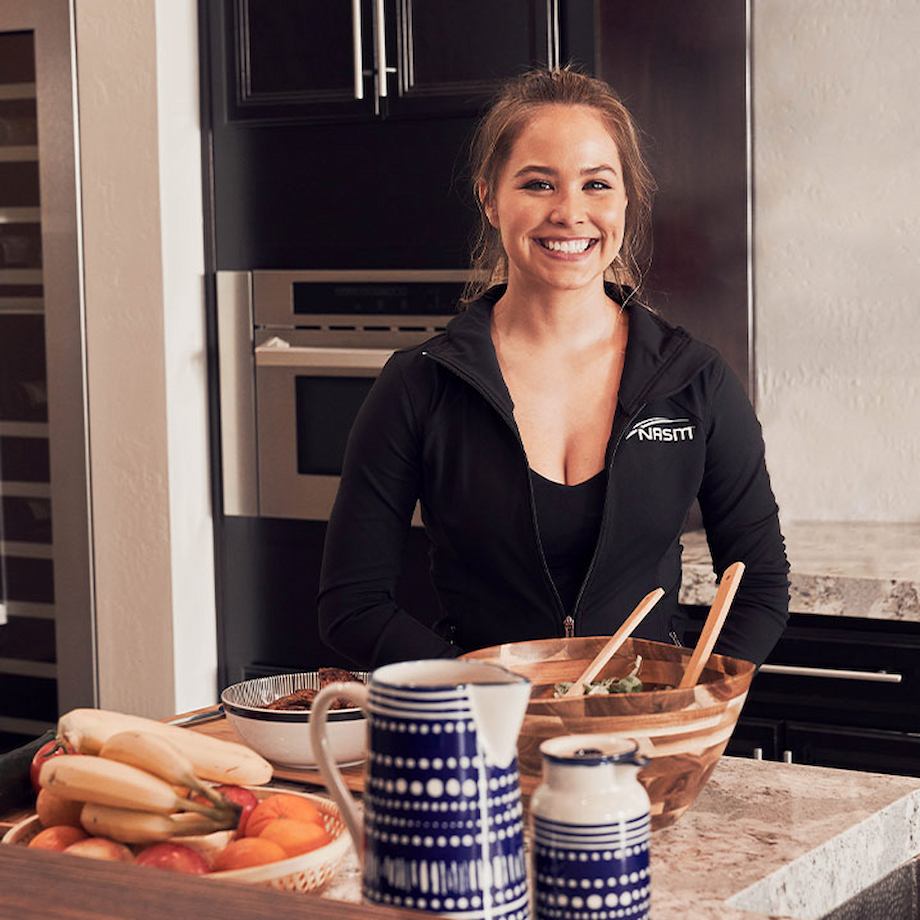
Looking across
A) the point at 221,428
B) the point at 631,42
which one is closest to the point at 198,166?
the point at 221,428

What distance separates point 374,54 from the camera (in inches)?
126

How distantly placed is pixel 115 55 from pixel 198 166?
28 centimetres

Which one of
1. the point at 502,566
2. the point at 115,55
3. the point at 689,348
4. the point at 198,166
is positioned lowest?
the point at 502,566

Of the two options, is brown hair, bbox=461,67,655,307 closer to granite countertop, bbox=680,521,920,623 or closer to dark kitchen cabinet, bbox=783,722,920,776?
granite countertop, bbox=680,521,920,623

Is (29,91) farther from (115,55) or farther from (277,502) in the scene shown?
(277,502)

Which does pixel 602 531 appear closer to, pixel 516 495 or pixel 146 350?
pixel 516 495

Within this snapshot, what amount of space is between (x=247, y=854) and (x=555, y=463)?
90 centimetres

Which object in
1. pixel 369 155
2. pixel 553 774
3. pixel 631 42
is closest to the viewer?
pixel 553 774

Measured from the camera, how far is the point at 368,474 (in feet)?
6.55

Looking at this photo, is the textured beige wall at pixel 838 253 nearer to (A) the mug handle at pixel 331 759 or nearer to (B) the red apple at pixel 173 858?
(B) the red apple at pixel 173 858

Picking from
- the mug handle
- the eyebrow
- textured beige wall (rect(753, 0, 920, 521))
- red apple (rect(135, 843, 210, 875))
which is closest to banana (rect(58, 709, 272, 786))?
red apple (rect(135, 843, 210, 875))

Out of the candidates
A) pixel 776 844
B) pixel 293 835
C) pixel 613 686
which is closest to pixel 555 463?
pixel 613 686

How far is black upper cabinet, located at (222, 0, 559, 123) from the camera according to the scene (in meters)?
3.06

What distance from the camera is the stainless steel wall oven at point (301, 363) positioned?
3238 millimetres
